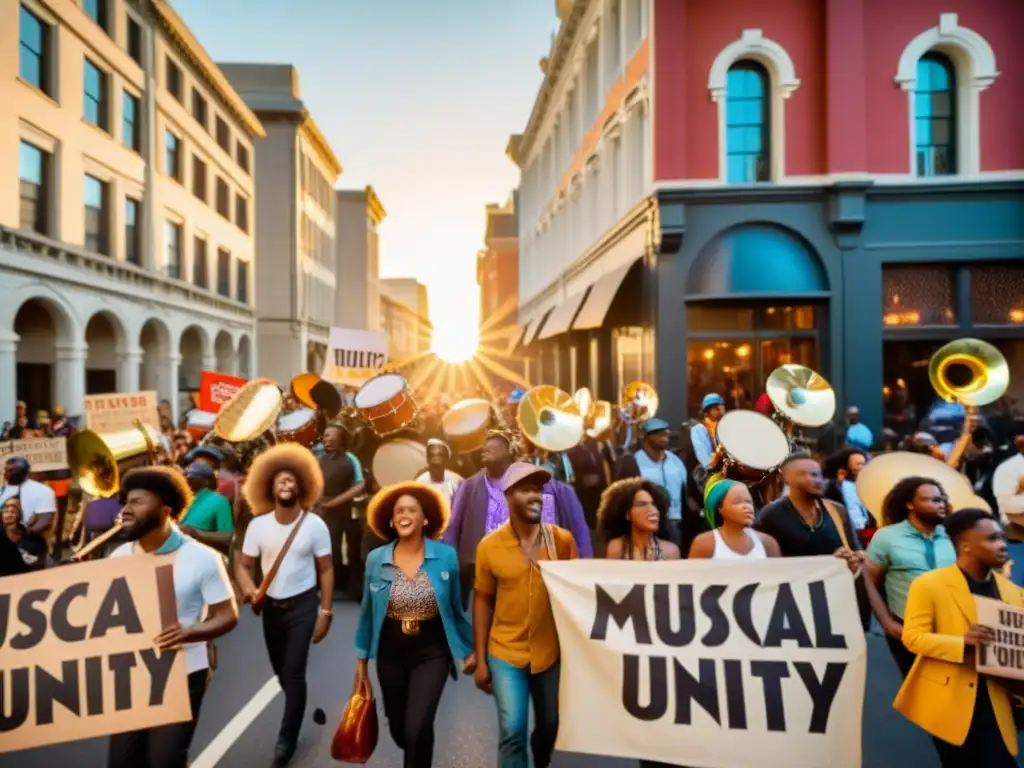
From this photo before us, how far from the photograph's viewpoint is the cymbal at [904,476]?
561 centimetres

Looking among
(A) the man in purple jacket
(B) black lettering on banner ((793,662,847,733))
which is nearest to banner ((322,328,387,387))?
(A) the man in purple jacket

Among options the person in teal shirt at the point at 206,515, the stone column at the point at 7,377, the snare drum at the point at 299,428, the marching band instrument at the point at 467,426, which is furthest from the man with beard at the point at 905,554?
the stone column at the point at 7,377

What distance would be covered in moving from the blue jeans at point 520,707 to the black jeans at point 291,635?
1.42m

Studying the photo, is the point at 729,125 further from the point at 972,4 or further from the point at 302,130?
the point at 302,130

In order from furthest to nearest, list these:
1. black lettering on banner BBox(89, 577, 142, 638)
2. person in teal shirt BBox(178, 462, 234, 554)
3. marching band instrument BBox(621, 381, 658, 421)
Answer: marching band instrument BBox(621, 381, 658, 421) → person in teal shirt BBox(178, 462, 234, 554) → black lettering on banner BBox(89, 577, 142, 638)

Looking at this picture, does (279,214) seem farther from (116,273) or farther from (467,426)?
(467,426)

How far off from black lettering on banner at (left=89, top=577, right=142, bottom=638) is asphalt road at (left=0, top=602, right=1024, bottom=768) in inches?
55.8

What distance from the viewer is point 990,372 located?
33.6ft

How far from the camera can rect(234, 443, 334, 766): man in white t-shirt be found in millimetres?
4777

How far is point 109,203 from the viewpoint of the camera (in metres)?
23.1

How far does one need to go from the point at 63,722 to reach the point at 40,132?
1971 centimetres

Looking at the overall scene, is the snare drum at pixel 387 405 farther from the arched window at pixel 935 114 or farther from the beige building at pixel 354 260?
the beige building at pixel 354 260

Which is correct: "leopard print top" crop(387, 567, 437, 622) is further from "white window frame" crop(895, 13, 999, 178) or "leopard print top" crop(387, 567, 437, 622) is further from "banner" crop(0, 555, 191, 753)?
"white window frame" crop(895, 13, 999, 178)

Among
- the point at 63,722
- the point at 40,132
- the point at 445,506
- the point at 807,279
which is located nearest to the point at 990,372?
the point at 807,279
